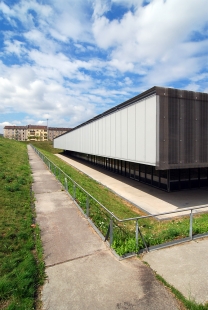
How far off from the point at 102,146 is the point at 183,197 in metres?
8.94

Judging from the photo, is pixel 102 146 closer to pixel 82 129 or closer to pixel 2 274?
pixel 82 129

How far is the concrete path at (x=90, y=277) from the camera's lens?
3.94m

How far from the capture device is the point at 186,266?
16.7ft

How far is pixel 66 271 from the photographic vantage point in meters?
4.86

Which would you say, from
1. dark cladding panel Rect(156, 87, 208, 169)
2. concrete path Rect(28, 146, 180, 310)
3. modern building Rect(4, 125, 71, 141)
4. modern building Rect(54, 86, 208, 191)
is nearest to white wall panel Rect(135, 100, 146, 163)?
modern building Rect(54, 86, 208, 191)

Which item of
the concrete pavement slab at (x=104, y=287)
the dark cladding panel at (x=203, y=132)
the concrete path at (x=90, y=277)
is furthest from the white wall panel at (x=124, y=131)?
the concrete pavement slab at (x=104, y=287)

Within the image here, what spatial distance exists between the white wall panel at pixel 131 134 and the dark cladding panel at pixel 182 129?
8.77 ft

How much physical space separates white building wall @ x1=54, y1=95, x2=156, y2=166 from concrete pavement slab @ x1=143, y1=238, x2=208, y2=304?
17.9 ft

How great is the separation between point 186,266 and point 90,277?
2.38 metres

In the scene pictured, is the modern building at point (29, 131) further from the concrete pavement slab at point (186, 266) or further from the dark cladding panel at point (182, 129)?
the concrete pavement slab at point (186, 266)

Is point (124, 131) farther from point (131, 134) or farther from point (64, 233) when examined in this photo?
point (64, 233)

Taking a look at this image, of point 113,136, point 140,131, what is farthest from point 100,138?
point 140,131

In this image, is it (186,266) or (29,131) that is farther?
(29,131)

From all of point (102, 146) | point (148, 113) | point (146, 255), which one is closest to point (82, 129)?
point (102, 146)
